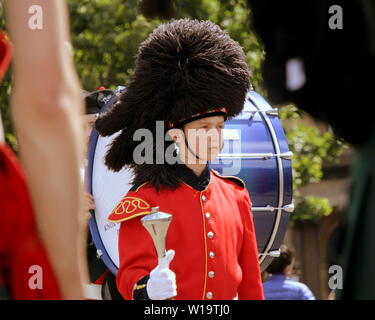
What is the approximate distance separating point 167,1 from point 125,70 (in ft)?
19.8

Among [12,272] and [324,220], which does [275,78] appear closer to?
[12,272]

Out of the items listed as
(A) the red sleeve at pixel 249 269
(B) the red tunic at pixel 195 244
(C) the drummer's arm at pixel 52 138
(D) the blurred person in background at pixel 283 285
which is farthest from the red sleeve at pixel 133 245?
(D) the blurred person in background at pixel 283 285

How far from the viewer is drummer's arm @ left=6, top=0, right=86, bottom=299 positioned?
1.58 m

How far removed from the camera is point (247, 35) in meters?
8.34

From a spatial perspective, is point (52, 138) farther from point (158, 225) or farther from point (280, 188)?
point (280, 188)

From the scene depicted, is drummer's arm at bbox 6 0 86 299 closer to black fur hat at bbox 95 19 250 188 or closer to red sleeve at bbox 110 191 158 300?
red sleeve at bbox 110 191 158 300

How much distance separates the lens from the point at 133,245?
327 cm

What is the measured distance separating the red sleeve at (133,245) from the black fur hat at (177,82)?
142 millimetres

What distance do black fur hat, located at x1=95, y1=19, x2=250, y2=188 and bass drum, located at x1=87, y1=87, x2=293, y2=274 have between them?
705mm

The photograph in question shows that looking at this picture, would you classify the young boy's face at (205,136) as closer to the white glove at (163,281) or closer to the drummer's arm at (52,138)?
the white glove at (163,281)
